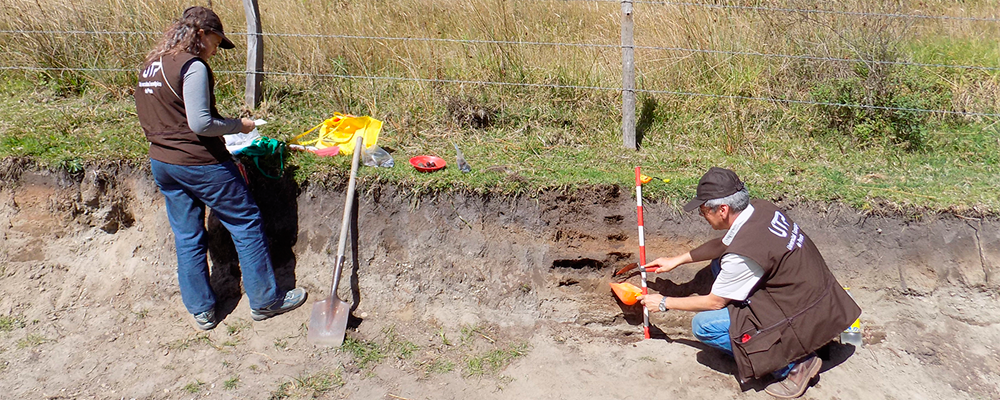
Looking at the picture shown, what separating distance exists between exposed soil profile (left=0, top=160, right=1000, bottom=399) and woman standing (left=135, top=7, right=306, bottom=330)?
303 millimetres

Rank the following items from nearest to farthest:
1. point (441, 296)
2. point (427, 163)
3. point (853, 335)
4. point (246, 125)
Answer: point (246, 125) < point (853, 335) < point (441, 296) < point (427, 163)

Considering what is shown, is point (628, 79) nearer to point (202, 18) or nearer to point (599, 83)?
point (599, 83)

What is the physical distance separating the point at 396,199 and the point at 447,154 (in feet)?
2.24

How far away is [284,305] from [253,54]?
89.2 inches

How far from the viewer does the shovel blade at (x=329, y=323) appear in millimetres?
4340

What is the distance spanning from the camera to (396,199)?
4.73m

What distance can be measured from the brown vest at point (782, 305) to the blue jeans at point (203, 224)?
2955 millimetres

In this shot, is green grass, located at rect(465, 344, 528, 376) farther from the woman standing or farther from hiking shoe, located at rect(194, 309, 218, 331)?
hiking shoe, located at rect(194, 309, 218, 331)

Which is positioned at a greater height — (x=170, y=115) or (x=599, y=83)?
(x=170, y=115)

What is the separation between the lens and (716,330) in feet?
12.8

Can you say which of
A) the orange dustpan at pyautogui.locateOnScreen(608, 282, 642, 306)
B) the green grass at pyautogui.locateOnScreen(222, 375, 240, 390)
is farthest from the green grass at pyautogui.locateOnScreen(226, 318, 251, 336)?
the orange dustpan at pyautogui.locateOnScreen(608, 282, 642, 306)

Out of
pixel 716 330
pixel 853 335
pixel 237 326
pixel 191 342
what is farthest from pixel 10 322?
pixel 853 335

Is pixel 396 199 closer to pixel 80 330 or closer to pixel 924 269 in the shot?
pixel 80 330

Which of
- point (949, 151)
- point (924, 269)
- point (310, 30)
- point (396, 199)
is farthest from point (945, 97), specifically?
point (310, 30)
